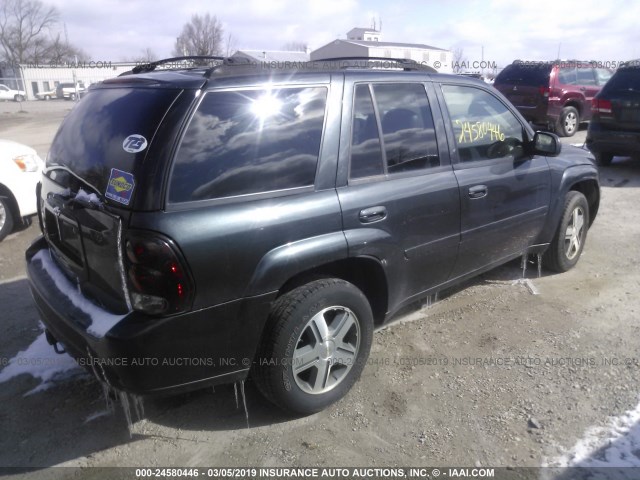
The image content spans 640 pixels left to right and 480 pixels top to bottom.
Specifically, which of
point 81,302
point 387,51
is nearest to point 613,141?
point 81,302

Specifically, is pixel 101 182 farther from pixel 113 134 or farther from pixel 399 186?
pixel 399 186

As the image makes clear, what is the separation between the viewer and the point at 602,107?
8781mm

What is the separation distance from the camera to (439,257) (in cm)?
344

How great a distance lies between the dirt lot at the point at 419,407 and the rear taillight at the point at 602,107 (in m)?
Answer: 5.54

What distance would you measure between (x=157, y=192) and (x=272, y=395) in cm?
121

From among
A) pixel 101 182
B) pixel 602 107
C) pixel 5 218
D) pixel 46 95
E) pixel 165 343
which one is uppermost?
pixel 602 107

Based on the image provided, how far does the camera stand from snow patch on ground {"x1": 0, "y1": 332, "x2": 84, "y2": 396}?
3301 millimetres

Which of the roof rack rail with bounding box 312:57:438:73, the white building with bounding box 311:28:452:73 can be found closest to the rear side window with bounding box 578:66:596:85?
the roof rack rail with bounding box 312:57:438:73

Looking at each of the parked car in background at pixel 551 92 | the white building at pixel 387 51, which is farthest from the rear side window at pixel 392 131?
the white building at pixel 387 51

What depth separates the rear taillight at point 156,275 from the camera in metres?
2.22

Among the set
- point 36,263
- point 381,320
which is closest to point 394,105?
point 381,320

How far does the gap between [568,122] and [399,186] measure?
11237 mm

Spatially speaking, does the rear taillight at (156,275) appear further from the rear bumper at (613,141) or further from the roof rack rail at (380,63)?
the rear bumper at (613,141)

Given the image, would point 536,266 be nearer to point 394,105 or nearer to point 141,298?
point 394,105
